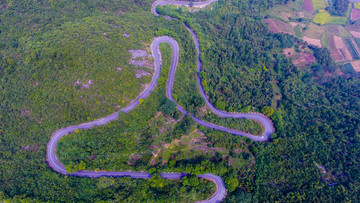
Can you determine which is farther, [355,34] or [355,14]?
[355,14]

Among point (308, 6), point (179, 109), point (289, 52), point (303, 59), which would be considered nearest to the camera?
point (179, 109)

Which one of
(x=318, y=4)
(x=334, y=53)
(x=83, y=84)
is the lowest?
(x=83, y=84)

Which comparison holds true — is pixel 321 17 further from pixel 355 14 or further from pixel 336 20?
pixel 355 14

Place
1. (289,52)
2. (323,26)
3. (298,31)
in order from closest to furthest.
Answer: (289,52) → (298,31) → (323,26)

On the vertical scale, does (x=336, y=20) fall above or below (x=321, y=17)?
below

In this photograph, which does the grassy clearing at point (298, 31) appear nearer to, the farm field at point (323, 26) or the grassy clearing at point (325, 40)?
the farm field at point (323, 26)

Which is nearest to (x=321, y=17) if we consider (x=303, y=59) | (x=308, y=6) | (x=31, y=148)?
(x=308, y=6)
